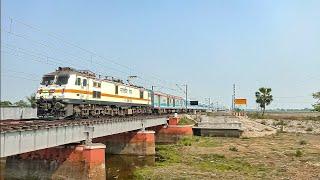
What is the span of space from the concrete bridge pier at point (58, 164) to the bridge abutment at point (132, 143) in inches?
743

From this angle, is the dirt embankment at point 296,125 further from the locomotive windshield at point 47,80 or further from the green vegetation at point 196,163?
the locomotive windshield at point 47,80

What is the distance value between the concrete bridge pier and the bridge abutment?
18.9m

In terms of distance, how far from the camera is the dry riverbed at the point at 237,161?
33.8m

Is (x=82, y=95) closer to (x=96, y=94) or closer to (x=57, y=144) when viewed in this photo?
(x=96, y=94)

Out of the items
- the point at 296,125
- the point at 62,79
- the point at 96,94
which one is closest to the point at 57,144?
the point at 62,79

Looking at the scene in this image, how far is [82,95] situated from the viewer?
3669 cm

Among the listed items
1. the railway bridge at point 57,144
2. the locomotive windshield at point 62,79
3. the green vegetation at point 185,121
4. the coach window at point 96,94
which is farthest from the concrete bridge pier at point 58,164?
the green vegetation at point 185,121

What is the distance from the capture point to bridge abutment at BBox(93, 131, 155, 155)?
161 ft

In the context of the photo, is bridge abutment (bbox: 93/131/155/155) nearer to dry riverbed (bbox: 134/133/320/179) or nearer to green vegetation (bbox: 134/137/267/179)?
green vegetation (bbox: 134/137/267/179)

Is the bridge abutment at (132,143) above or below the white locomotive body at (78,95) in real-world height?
below

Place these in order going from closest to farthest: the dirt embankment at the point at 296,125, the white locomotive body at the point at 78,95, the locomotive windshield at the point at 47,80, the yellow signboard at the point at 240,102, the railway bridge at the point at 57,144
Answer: the railway bridge at the point at 57,144 < the white locomotive body at the point at 78,95 < the locomotive windshield at the point at 47,80 < the dirt embankment at the point at 296,125 < the yellow signboard at the point at 240,102

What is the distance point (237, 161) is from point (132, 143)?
14048 millimetres

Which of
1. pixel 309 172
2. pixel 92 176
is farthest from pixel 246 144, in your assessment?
pixel 92 176

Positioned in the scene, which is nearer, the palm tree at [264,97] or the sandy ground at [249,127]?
the sandy ground at [249,127]
